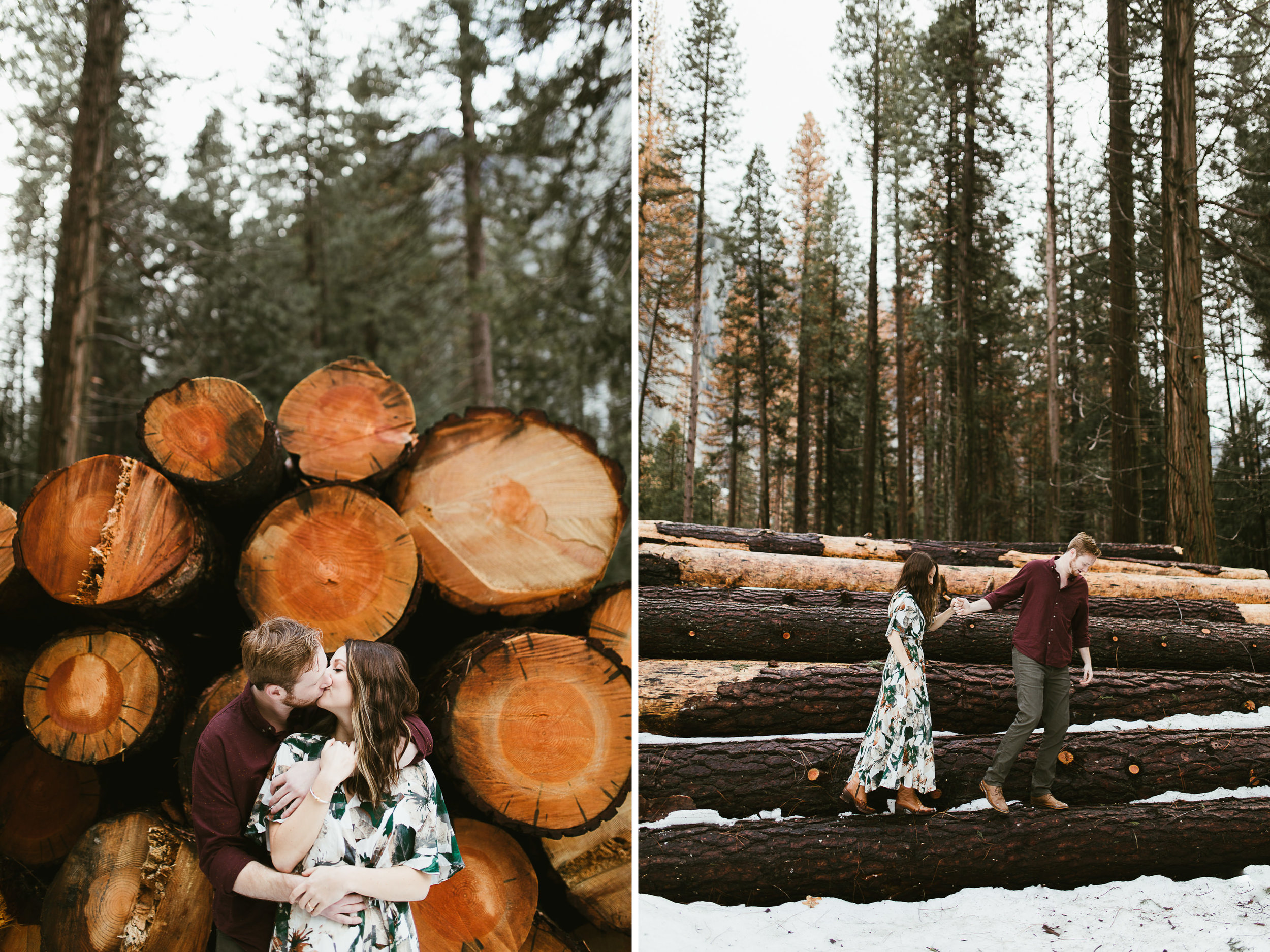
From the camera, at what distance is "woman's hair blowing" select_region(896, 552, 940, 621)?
8.84 feet

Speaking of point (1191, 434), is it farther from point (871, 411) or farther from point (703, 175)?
point (703, 175)

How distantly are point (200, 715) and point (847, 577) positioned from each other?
207 centimetres

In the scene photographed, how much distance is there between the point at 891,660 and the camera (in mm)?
2678

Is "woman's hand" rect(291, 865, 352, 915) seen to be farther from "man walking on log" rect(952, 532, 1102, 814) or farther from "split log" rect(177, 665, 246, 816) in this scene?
"man walking on log" rect(952, 532, 1102, 814)

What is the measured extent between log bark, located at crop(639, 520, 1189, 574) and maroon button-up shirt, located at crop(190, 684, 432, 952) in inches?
57.3

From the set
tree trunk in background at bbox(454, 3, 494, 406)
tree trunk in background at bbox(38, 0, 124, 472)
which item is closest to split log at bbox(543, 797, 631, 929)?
tree trunk in background at bbox(454, 3, 494, 406)

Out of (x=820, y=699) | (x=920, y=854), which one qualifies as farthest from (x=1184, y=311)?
(x=920, y=854)

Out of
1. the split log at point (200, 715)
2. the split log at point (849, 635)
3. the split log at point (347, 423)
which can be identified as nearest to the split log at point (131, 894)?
the split log at point (200, 715)

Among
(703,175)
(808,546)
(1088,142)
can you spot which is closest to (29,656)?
(808,546)

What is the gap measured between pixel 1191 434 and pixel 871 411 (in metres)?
1.29

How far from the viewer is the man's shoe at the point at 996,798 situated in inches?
102

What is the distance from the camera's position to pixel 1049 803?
260 centimetres

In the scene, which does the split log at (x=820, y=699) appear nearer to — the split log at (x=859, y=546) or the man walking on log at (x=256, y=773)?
the split log at (x=859, y=546)

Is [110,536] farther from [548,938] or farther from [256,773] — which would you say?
[548,938]
